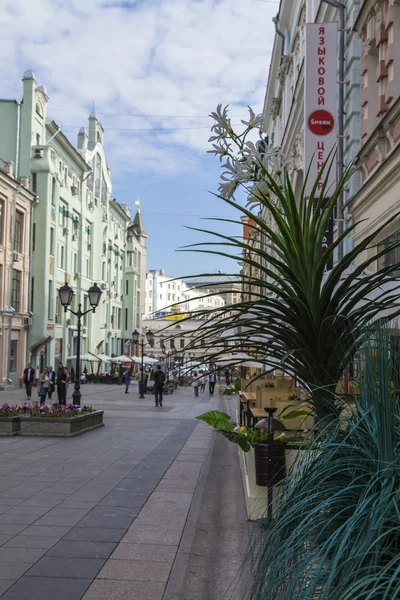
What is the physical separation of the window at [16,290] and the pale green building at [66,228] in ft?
12.4

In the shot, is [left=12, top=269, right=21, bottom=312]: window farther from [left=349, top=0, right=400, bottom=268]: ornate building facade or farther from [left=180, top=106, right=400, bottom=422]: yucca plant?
[left=180, top=106, right=400, bottom=422]: yucca plant

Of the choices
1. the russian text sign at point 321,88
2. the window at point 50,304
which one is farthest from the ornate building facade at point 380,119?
the window at point 50,304

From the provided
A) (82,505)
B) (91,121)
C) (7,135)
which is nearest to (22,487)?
(82,505)

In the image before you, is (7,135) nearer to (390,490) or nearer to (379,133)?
(379,133)

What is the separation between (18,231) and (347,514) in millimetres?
41982

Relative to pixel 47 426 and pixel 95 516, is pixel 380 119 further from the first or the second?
pixel 47 426

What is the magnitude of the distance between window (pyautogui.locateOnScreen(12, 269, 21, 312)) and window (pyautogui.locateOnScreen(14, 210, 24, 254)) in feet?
5.25

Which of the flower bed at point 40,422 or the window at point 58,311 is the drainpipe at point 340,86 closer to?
the flower bed at point 40,422

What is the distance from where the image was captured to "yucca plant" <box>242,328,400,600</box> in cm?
Answer: 226

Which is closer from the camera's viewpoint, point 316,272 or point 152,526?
point 316,272

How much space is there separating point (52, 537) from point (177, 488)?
9.91 ft

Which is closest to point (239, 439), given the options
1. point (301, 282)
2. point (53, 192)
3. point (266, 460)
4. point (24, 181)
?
point (266, 460)

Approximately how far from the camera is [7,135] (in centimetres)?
4525

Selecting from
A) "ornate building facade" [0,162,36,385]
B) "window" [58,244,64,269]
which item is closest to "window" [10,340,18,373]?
"ornate building facade" [0,162,36,385]
